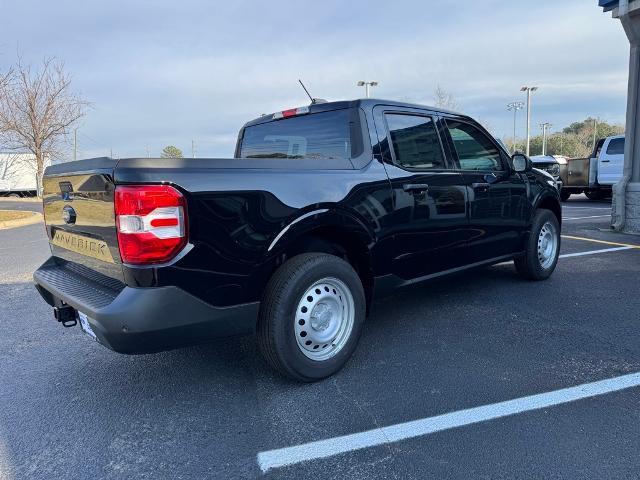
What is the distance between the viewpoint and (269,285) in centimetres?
284

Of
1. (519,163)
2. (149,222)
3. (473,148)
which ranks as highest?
(473,148)

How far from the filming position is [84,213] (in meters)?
2.71

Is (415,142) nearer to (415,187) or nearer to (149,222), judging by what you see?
(415,187)

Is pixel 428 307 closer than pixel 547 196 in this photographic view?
Yes

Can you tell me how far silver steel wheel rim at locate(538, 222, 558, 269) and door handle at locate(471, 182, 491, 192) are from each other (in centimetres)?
125

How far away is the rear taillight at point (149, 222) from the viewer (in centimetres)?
232

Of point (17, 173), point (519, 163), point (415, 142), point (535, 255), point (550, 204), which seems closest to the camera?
point (415, 142)

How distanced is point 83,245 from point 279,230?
117 cm

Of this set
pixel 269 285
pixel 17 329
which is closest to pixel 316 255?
pixel 269 285

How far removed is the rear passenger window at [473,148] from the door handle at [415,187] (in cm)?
67

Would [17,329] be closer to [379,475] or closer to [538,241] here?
[379,475]

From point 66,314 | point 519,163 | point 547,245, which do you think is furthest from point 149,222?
point 547,245

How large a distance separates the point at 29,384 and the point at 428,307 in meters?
3.29

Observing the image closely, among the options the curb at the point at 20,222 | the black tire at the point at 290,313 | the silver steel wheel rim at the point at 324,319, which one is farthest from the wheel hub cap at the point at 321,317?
the curb at the point at 20,222
